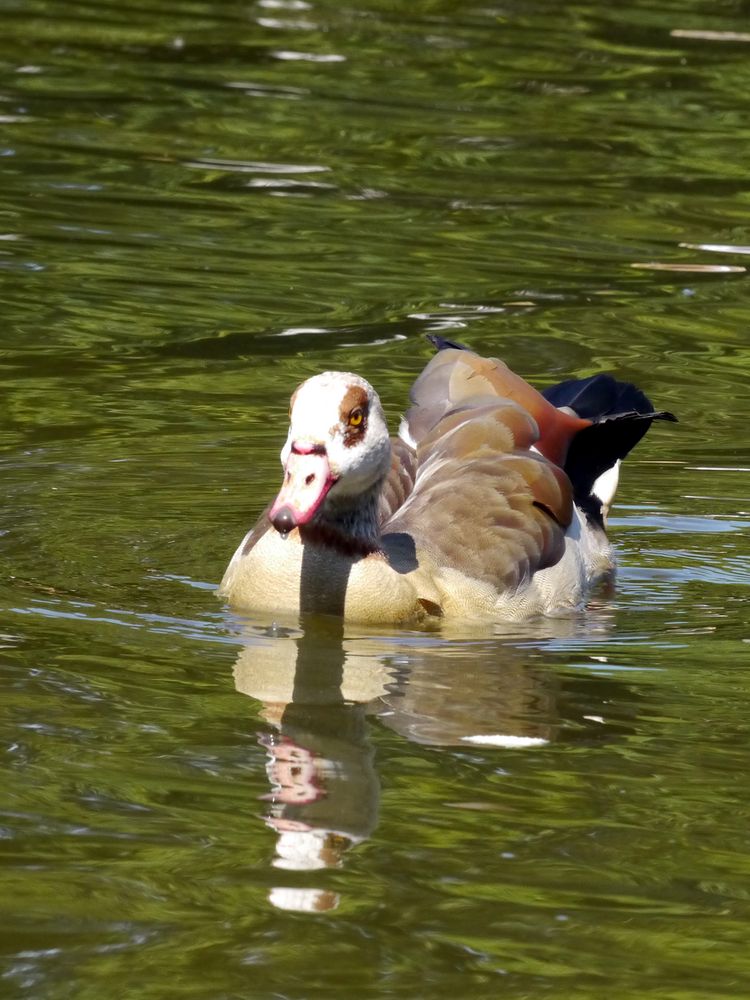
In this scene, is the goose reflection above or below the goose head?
below

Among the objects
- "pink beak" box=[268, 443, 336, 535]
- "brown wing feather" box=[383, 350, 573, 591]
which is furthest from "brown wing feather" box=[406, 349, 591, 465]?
"pink beak" box=[268, 443, 336, 535]

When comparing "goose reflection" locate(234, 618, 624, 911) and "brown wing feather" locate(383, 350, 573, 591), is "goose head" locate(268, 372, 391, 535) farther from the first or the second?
"brown wing feather" locate(383, 350, 573, 591)

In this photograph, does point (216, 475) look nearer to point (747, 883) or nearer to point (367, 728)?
point (367, 728)

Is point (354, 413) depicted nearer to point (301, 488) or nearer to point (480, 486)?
point (301, 488)

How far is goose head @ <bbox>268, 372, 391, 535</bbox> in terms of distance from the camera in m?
7.18

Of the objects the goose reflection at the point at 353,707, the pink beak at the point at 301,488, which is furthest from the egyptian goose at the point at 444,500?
the goose reflection at the point at 353,707

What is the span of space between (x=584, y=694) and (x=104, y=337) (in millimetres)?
6041

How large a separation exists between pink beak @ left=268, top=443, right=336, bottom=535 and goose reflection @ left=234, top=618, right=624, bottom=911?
527 millimetres

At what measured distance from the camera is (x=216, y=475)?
400 inches

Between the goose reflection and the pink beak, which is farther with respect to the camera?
the pink beak

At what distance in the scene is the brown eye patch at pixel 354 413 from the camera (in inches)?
294

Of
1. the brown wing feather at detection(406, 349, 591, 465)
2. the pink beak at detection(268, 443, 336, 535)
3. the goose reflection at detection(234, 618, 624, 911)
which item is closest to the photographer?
the goose reflection at detection(234, 618, 624, 911)

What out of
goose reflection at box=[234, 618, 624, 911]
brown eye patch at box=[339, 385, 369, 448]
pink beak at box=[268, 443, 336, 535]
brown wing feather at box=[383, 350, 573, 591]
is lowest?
goose reflection at box=[234, 618, 624, 911]

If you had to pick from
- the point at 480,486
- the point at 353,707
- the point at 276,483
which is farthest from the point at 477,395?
the point at 353,707
